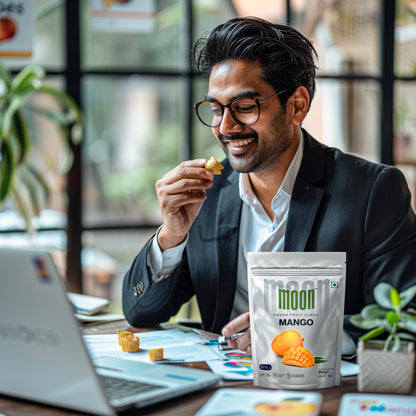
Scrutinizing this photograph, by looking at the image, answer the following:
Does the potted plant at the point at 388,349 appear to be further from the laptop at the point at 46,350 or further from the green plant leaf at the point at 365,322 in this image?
the laptop at the point at 46,350

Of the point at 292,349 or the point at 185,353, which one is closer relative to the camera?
the point at 292,349

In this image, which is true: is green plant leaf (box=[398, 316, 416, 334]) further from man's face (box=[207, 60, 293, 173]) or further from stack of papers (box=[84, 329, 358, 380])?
man's face (box=[207, 60, 293, 173])

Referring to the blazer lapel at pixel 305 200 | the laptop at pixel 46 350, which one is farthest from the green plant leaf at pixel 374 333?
the blazer lapel at pixel 305 200

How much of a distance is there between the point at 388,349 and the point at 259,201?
39.5 inches

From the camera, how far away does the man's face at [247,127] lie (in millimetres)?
1968

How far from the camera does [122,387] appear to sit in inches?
46.9

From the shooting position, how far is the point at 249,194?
2146 millimetres

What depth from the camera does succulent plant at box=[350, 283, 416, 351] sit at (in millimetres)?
1196

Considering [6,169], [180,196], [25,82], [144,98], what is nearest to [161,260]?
[180,196]

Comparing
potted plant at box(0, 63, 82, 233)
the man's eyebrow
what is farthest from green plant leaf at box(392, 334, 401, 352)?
potted plant at box(0, 63, 82, 233)

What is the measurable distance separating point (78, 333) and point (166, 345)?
605 mm

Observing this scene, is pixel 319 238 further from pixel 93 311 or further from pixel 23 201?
pixel 23 201

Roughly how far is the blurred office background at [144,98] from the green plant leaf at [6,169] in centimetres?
33

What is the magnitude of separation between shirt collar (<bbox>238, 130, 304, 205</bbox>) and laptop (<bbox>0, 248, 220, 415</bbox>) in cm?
103
